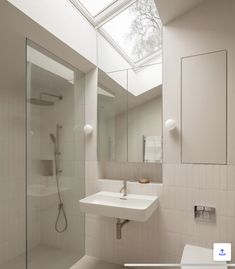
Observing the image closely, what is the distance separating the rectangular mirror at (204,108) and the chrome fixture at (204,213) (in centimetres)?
43

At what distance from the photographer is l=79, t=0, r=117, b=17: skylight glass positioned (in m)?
2.34

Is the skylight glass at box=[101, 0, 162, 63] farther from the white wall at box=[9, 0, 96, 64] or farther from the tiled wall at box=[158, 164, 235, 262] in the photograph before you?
the tiled wall at box=[158, 164, 235, 262]

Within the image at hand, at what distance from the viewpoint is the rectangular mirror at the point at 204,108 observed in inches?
78.3

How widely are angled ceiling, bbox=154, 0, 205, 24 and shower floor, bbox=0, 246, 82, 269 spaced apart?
7.90 feet

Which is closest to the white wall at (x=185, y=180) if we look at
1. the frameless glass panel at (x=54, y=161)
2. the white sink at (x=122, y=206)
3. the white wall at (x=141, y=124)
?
the white wall at (x=141, y=124)

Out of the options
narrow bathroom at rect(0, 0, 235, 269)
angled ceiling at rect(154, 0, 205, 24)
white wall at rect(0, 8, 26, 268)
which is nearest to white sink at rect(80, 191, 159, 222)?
narrow bathroom at rect(0, 0, 235, 269)

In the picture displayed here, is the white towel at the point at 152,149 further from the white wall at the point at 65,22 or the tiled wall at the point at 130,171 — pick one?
the white wall at the point at 65,22

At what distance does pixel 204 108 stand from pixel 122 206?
1.17 metres

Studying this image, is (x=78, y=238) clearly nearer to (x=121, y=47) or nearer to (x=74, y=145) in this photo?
(x=74, y=145)

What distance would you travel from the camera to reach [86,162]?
2623mm

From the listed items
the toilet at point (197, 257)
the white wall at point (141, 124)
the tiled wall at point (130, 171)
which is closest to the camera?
the toilet at point (197, 257)

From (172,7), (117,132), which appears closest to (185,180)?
(117,132)

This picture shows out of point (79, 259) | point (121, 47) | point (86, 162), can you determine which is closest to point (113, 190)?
point (86, 162)

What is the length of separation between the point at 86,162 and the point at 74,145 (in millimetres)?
291
